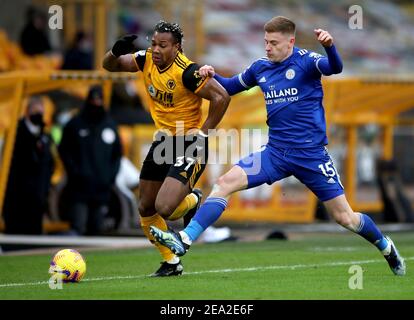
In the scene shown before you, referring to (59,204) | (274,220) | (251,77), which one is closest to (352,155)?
(274,220)

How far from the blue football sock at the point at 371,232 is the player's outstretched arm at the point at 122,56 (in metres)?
2.69

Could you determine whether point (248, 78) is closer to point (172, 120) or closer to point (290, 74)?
point (290, 74)

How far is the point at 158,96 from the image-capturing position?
10.8 m

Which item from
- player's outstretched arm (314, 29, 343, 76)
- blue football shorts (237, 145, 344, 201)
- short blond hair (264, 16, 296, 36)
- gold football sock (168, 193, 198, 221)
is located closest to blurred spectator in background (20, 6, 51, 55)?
gold football sock (168, 193, 198, 221)

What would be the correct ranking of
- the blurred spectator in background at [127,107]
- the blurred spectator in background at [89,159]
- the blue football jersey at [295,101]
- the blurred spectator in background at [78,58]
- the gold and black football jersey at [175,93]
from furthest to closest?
the blurred spectator in background at [78,58] → the blurred spectator in background at [127,107] → the blurred spectator in background at [89,159] → the gold and black football jersey at [175,93] → the blue football jersey at [295,101]

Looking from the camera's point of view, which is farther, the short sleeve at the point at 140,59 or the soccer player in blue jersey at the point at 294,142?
the short sleeve at the point at 140,59

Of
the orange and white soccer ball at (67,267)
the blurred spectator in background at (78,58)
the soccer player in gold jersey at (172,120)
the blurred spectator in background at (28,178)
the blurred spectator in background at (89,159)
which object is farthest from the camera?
the blurred spectator in background at (78,58)

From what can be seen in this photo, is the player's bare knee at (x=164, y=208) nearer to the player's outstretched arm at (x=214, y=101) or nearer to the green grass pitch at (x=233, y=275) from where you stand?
the green grass pitch at (x=233, y=275)

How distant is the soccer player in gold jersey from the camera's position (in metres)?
10.6

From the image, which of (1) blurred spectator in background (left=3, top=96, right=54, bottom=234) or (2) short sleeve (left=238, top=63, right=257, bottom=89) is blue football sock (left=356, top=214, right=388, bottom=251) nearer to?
(2) short sleeve (left=238, top=63, right=257, bottom=89)

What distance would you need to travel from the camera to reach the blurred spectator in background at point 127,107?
68.0 feet

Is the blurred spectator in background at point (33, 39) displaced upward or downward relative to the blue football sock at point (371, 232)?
upward

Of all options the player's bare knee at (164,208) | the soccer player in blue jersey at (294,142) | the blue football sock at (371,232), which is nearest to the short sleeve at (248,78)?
the soccer player in blue jersey at (294,142)

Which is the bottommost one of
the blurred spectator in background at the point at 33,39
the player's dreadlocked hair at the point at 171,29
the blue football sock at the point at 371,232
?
the blue football sock at the point at 371,232
